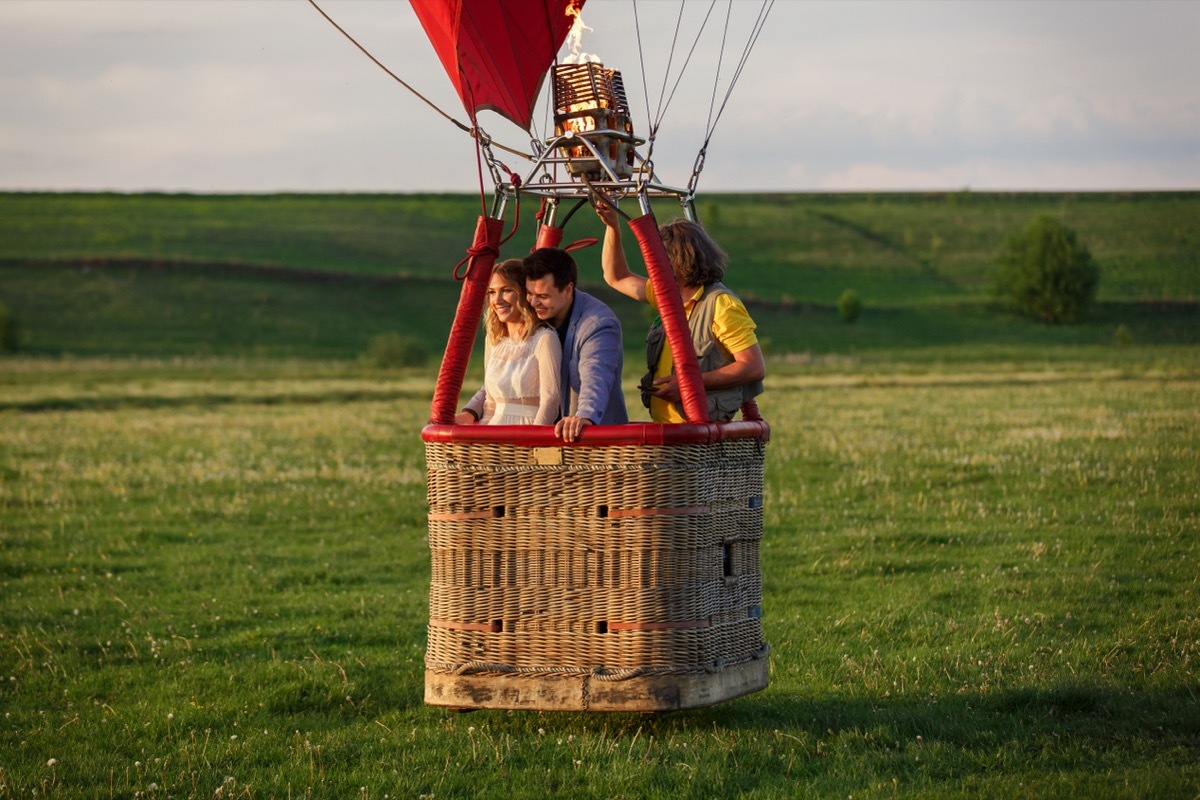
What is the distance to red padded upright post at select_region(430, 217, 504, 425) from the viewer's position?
6938 mm

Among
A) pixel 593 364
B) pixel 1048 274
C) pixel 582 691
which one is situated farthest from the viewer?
pixel 1048 274

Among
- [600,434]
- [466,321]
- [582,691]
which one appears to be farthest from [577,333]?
[582,691]

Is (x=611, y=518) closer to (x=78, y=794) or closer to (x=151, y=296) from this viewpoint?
(x=78, y=794)

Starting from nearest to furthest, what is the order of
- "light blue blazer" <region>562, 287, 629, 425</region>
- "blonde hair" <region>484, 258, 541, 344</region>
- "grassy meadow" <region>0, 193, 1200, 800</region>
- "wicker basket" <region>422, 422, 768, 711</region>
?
"grassy meadow" <region>0, 193, 1200, 800</region> → "wicker basket" <region>422, 422, 768, 711</region> → "light blue blazer" <region>562, 287, 629, 425</region> → "blonde hair" <region>484, 258, 541, 344</region>

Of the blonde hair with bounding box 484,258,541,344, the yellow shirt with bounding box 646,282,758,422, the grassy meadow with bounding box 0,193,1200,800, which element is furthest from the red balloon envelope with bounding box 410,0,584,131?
the grassy meadow with bounding box 0,193,1200,800

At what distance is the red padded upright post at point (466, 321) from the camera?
694cm

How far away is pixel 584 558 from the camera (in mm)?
6594

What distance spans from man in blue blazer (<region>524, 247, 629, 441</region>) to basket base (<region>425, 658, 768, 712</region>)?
1288mm

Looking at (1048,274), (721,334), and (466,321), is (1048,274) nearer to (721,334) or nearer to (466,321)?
(721,334)

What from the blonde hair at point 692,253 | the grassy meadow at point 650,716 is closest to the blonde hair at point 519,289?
the blonde hair at point 692,253

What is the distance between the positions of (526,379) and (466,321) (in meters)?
0.42

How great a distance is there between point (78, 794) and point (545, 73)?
4231 mm

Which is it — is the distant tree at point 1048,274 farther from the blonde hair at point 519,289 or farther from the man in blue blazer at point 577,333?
the blonde hair at point 519,289

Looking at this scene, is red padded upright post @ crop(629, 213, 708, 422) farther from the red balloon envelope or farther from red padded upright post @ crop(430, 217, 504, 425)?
the red balloon envelope
